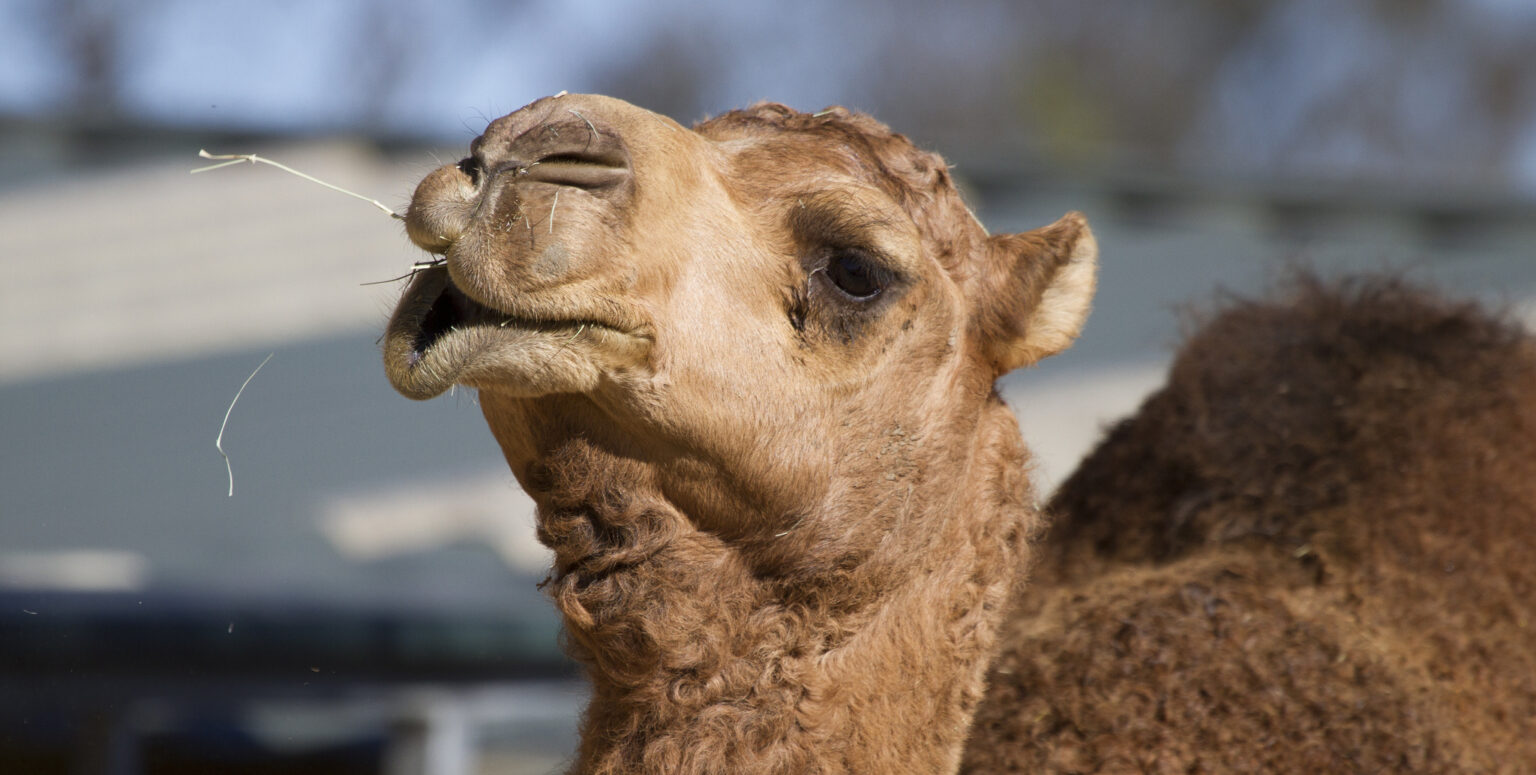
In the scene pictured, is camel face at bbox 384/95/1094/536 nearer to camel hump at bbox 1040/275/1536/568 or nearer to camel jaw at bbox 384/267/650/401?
camel jaw at bbox 384/267/650/401

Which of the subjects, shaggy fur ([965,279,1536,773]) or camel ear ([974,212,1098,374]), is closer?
camel ear ([974,212,1098,374])

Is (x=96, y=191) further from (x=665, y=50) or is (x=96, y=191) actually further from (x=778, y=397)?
(x=665, y=50)

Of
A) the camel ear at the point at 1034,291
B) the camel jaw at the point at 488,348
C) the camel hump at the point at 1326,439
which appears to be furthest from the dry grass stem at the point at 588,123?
the camel hump at the point at 1326,439

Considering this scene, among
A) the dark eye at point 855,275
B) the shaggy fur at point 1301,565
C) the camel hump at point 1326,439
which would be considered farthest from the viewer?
the camel hump at point 1326,439

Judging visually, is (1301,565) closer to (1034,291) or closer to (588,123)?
(1034,291)

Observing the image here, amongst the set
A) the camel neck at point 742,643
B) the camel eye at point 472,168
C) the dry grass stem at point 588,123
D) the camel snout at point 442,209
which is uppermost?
the dry grass stem at point 588,123

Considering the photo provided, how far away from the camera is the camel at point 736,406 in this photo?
1.94 meters

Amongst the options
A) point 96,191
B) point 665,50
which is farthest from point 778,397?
point 665,50

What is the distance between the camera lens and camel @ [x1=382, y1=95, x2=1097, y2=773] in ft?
6.37

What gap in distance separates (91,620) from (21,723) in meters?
2.88

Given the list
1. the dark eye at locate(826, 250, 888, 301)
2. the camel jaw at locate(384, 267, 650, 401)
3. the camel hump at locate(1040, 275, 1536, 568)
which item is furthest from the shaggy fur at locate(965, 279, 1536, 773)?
the camel jaw at locate(384, 267, 650, 401)

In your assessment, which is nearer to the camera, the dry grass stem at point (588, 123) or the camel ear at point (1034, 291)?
the dry grass stem at point (588, 123)

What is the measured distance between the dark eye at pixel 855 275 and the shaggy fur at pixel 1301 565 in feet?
3.60

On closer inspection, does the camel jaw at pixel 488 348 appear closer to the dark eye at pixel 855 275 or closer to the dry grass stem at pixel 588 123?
the dry grass stem at pixel 588 123
